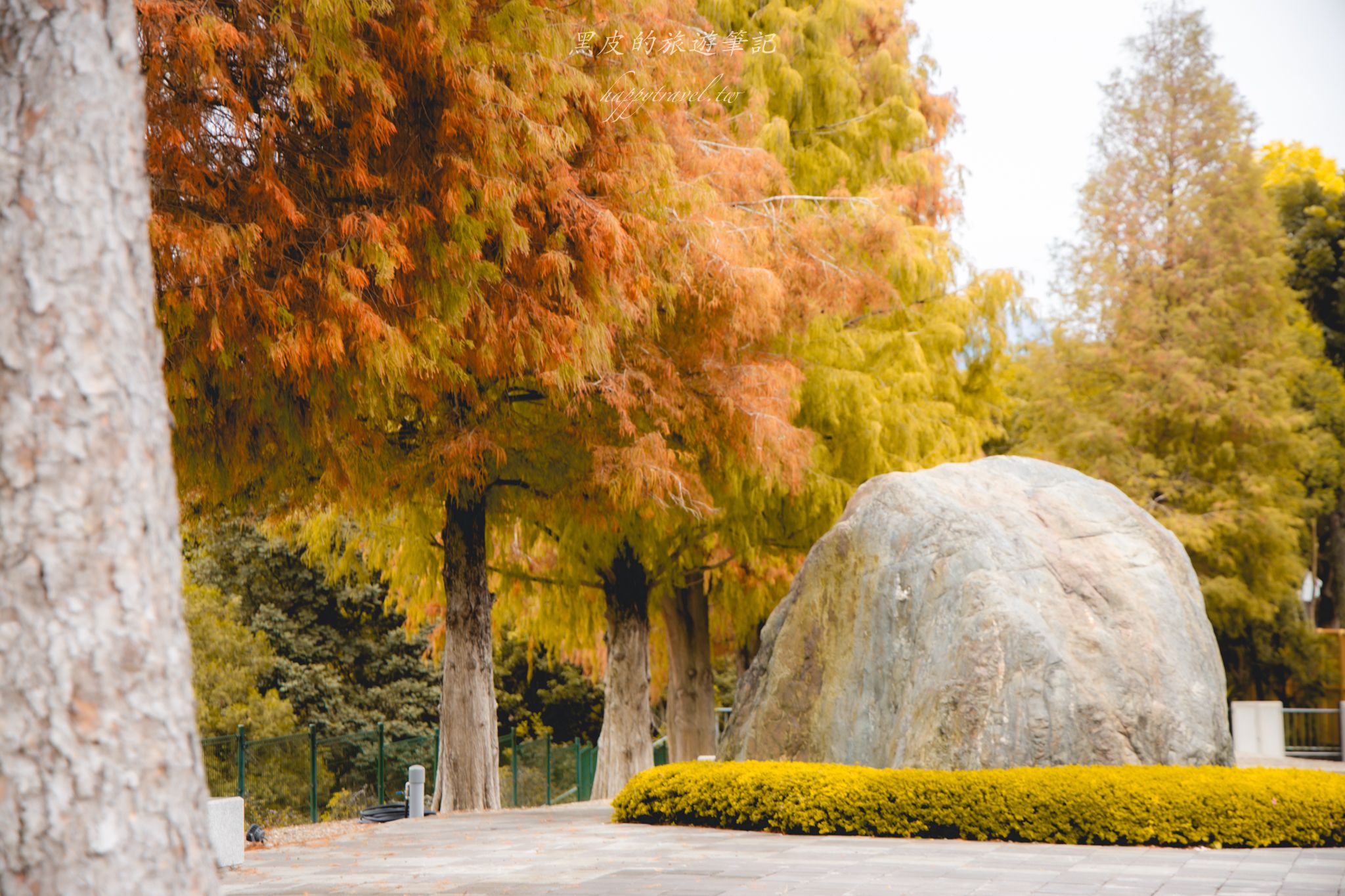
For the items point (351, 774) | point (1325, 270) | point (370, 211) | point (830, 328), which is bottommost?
point (351, 774)

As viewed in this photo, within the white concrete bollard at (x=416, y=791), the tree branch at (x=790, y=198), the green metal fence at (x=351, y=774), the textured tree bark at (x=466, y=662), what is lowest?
the green metal fence at (x=351, y=774)

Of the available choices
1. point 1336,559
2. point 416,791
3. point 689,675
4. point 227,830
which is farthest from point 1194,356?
point 227,830

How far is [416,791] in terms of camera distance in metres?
13.8

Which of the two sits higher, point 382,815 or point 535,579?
point 535,579

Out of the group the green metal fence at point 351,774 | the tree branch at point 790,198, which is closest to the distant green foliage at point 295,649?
the green metal fence at point 351,774

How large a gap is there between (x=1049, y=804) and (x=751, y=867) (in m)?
2.75

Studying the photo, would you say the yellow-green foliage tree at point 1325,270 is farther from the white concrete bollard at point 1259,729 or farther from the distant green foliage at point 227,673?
the distant green foliage at point 227,673

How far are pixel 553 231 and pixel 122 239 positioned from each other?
6.07 m

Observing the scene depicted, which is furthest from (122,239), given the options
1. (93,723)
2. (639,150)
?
(639,150)

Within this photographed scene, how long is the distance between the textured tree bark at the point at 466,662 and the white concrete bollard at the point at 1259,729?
14592 mm

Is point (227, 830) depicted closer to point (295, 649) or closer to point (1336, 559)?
point (295, 649)

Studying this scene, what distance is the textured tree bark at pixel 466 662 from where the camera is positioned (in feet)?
44.3

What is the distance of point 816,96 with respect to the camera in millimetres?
16328

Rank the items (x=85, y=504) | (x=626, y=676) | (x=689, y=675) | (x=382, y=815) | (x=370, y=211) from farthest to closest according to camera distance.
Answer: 1. (x=689, y=675)
2. (x=626, y=676)
3. (x=382, y=815)
4. (x=370, y=211)
5. (x=85, y=504)
